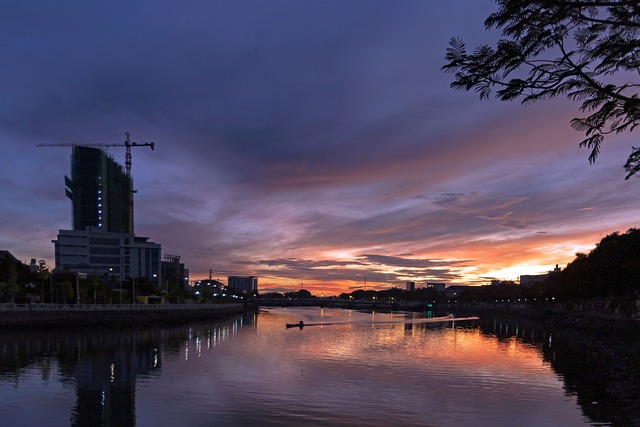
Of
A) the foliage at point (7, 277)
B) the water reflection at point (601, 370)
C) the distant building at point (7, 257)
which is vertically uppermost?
the distant building at point (7, 257)

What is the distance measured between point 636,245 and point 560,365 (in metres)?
36.3

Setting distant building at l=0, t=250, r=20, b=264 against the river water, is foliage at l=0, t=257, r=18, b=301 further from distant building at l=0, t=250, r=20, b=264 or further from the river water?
the river water

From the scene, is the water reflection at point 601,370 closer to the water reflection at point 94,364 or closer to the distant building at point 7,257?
the water reflection at point 94,364

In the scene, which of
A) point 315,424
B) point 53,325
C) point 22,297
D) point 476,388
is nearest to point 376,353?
point 476,388

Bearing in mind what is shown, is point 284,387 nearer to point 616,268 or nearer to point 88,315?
point 88,315

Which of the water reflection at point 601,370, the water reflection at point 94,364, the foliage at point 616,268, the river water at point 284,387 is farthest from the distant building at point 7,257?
the foliage at point 616,268

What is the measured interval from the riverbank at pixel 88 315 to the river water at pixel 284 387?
4947 mm

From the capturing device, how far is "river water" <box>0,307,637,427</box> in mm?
24109

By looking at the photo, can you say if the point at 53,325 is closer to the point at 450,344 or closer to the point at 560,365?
the point at 450,344

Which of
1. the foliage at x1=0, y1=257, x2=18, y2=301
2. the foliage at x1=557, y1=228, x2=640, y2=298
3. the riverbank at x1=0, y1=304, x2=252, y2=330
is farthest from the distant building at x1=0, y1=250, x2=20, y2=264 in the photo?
the foliage at x1=557, y1=228, x2=640, y2=298

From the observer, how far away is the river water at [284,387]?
24109 mm

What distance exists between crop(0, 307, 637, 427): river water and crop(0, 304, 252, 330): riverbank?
495cm

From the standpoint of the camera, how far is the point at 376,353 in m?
53.4

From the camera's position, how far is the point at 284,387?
106 ft
